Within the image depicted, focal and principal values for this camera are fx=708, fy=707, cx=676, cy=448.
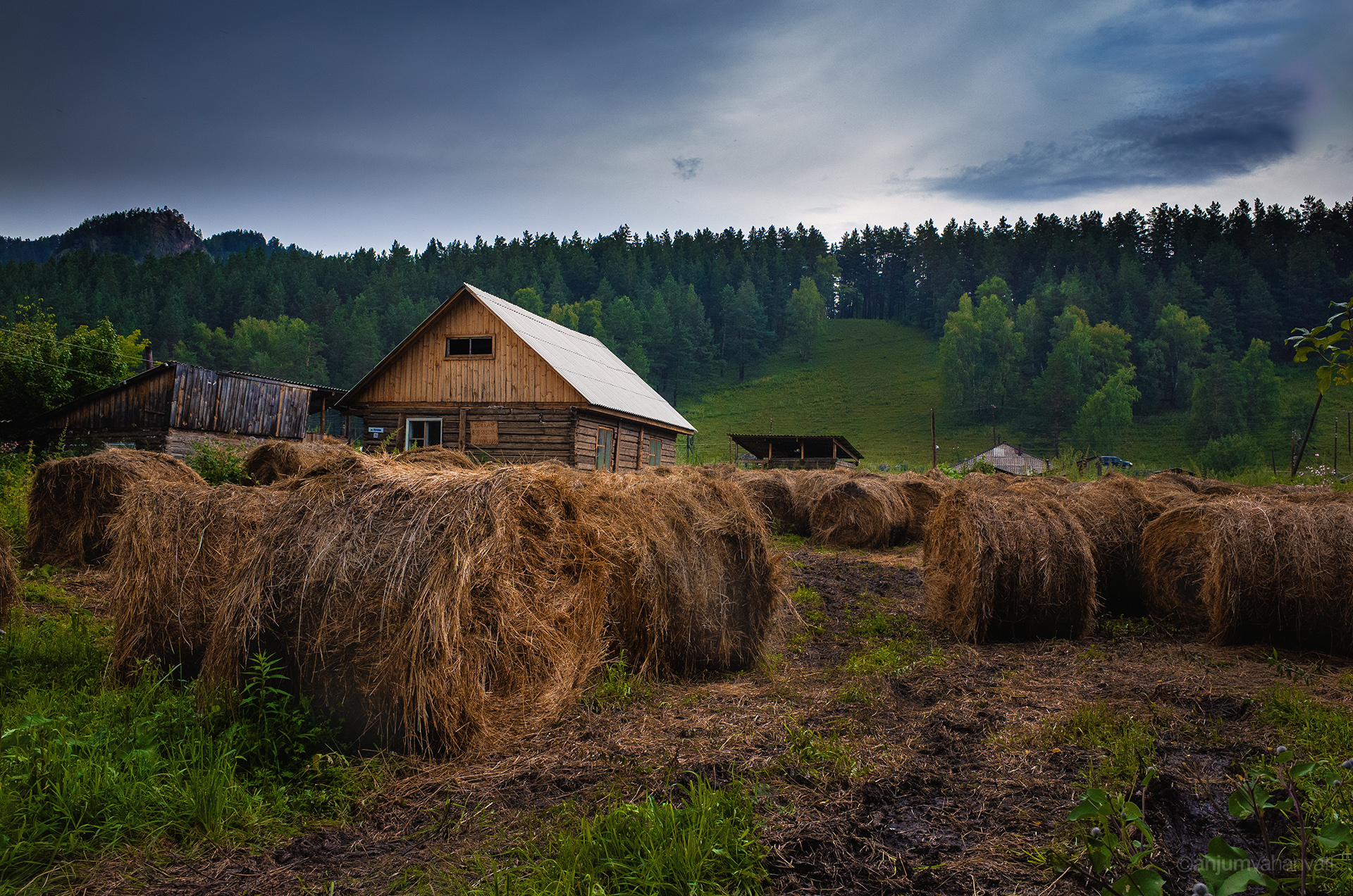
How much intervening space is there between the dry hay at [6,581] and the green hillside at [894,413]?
4090 centimetres

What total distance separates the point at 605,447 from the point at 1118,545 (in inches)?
657

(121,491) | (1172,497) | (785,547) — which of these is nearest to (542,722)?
(1172,497)

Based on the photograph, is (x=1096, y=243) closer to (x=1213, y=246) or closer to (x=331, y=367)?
(x=1213, y=246)

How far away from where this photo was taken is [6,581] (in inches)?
259

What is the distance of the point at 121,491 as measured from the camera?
426 inches

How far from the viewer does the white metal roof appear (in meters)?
22.2

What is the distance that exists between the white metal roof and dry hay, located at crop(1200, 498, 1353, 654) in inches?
644

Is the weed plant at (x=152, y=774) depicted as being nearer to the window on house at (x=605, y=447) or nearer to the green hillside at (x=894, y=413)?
the window on house at (x=605, y=447)

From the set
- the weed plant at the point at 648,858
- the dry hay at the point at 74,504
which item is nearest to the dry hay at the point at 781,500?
the dry hay at the point at 74,504

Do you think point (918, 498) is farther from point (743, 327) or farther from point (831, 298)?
point (831, 298)

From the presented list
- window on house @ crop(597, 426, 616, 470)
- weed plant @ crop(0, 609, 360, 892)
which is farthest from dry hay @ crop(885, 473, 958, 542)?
weed plant @ crop(0, 609, 360, 892)

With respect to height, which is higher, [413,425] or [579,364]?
[579,364]

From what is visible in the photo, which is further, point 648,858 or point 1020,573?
point 1020,573

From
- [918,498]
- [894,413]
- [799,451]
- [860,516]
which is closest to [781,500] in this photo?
[860,516]
